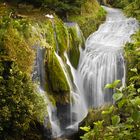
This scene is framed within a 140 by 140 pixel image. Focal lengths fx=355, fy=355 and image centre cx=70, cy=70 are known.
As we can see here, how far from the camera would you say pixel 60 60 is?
470 inches

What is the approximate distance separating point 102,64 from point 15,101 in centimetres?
545

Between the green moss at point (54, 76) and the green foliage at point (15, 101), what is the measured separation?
9.02 ft

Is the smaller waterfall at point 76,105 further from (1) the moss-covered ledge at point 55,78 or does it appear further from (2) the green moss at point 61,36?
(1) the moss-covered ledge at point 55,78

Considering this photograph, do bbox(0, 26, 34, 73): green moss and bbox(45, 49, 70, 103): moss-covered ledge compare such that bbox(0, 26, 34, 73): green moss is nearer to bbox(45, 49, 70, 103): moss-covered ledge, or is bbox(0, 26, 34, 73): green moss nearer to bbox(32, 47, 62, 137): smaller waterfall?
bbox(32, 47, 62, 137): smaller waterfall

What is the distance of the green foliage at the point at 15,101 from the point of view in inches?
309

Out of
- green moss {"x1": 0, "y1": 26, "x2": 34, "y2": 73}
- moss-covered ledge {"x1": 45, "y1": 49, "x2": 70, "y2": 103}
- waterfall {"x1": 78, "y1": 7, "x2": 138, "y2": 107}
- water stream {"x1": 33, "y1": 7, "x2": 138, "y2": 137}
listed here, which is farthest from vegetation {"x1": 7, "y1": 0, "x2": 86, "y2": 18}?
green moss {"x1": 0, "y1": 26, "x2": 34, "y2": 73}


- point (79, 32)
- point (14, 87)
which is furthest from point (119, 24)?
point (14, 87)

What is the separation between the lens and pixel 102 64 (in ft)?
41.6

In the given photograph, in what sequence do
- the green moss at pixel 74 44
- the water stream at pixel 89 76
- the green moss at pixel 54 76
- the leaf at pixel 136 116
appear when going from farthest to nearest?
the green moss at pixel 74 44 < the green moss at pixel 54 76 < the water stream at pixel 89 76 < the leaf at pixel 136 116

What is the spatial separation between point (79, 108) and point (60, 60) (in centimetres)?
175

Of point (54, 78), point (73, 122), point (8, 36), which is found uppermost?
point (8, 36)

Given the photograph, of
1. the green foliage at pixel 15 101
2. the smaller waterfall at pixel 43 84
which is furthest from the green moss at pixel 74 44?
the green foliage at pixel 15 101

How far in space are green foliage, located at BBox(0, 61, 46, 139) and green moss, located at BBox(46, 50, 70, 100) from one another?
2.75 metres

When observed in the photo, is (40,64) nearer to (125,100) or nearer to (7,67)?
(7,67)
